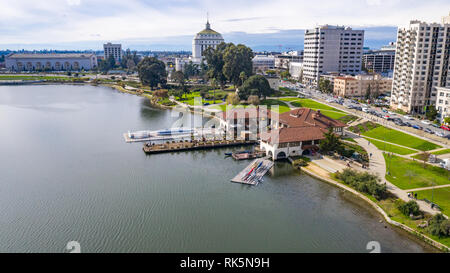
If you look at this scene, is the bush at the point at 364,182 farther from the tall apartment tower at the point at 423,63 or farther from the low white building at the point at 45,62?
the low white building at the point at 45,62

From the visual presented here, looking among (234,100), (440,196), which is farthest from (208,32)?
(440,196)

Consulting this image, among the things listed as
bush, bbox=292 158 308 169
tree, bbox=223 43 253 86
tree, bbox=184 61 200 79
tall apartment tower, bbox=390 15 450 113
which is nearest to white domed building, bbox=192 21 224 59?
tree, bbox=184 61 200 79

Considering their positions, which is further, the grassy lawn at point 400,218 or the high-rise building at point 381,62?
the high-rise building at point 381,62

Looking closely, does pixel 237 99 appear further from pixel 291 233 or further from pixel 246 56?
pixel 291 233

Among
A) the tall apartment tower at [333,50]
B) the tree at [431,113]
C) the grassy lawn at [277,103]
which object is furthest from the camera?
the tall apartment tower at [333,50]

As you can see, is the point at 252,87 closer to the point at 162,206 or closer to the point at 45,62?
the point at 162,206

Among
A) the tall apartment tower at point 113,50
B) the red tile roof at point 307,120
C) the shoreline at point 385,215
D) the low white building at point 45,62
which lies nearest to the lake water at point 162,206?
the shoreline at point 385,215
